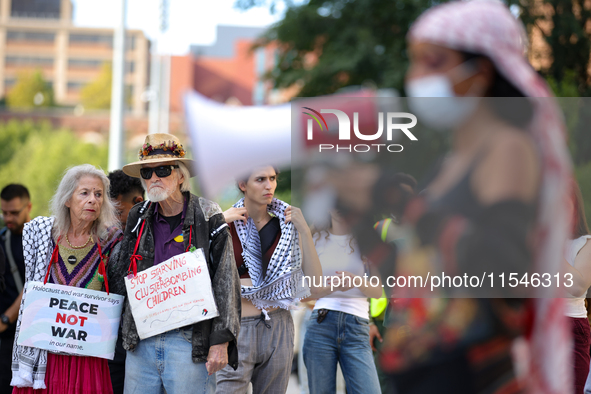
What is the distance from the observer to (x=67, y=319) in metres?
3.59

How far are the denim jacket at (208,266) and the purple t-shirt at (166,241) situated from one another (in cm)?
3

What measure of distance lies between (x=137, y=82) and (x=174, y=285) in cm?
10161

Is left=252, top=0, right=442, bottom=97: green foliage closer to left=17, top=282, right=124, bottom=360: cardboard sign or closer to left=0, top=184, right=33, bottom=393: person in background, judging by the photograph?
left=0, top=184, right=33, bottom=393: person in background

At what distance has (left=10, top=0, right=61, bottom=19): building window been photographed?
358 ft

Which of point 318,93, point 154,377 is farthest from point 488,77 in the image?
point 318,93

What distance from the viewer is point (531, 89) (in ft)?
5.13

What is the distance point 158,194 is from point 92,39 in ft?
349

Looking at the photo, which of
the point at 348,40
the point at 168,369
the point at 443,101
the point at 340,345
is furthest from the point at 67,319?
the point at 348,40

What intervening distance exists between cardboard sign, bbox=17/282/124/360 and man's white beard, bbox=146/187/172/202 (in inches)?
23.9

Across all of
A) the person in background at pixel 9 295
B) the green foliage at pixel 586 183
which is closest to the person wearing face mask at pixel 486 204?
the green foliage at pixel 586 183

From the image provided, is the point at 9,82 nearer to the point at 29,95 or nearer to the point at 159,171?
the point at 29,95

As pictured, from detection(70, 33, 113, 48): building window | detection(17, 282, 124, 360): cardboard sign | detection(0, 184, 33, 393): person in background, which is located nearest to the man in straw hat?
detection(17, 282, 124, 360): cardboard sign

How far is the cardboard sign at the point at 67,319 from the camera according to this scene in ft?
11.7

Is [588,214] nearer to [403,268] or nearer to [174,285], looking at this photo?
[174,285]
